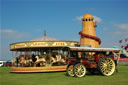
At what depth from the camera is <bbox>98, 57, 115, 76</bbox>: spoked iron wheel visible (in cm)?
1300

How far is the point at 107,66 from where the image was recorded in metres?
13.3

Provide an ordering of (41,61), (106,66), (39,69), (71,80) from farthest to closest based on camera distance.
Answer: (41,61) → (39,69) → (106,66) → (71,80)

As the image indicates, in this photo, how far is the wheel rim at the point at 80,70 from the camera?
12461 mm

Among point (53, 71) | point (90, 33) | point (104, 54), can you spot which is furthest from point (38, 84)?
point (90, 33)

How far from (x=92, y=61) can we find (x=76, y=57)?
1207 mm

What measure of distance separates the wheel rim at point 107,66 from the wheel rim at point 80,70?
1.35 m

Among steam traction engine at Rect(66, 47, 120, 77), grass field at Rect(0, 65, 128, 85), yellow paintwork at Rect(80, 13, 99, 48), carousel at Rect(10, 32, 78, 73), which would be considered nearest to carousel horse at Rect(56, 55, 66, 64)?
carousel at Rect(10, 32, 78, 73)

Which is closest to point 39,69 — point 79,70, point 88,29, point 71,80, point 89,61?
point 89,61

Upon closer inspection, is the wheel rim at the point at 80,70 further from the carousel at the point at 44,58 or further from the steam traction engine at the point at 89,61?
the carousel at the point at 44,58

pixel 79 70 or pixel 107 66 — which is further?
pixel 107 66

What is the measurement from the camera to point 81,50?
43.4 feet

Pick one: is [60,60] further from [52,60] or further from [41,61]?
[41,61]

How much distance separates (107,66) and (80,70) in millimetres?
2098

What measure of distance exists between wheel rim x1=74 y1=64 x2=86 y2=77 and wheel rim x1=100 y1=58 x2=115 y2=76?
1347 millimetres
